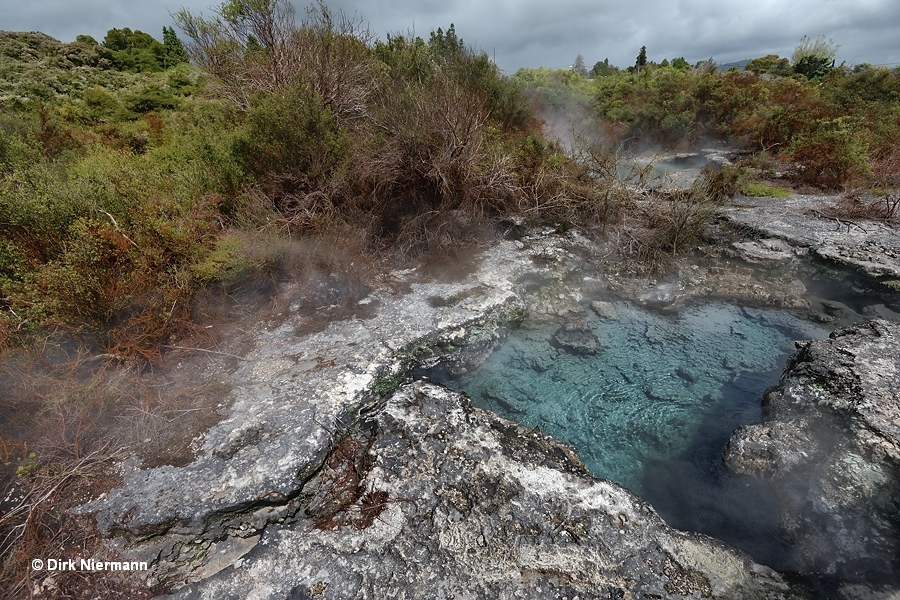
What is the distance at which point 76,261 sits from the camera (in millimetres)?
4172

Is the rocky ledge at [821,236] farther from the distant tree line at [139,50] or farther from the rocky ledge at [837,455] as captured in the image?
the distant tree line at [139,50]

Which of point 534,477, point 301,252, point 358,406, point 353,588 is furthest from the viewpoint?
point 301,252

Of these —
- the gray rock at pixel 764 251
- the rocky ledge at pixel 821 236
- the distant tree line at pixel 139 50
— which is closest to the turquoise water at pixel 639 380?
the gray rock at pixel 764 251

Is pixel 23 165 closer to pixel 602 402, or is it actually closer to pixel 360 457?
pixel 360 457

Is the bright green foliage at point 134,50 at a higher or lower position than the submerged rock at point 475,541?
higher

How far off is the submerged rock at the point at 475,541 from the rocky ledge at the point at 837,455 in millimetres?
651

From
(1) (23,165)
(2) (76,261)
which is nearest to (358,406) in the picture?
(2) (76,261)

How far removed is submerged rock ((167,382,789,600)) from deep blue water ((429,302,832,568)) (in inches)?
22.7

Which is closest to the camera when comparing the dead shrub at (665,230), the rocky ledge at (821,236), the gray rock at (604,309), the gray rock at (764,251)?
the gray rock at (604,309)

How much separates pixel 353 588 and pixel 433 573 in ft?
1.86

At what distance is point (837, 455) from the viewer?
357 centimetres

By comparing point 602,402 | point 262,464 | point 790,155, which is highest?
point 790,155

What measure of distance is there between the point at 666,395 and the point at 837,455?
157cm

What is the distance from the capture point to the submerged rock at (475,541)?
2.74 m
